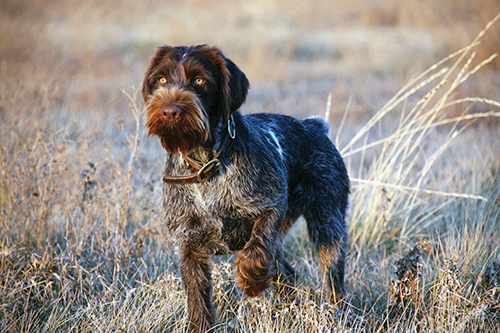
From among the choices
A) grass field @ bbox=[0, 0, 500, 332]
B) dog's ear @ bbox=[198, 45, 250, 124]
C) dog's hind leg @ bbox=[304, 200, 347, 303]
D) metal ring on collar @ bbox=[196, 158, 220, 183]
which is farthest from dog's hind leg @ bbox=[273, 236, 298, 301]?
dog's ear @ bbox=[198, 45, 250, 124]

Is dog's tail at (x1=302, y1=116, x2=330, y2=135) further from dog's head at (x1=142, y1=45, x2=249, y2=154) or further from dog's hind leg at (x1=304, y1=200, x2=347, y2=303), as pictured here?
dog's head at (x1=142, y1=45, x2=249, y2=154)

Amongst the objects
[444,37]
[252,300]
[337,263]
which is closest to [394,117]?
[444,37]

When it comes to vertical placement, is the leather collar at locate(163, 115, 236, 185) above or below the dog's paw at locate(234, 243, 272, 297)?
above

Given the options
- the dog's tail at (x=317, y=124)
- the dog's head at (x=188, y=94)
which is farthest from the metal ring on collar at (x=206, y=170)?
the dog's tail at (x=317, y=124)

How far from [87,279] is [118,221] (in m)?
0.60

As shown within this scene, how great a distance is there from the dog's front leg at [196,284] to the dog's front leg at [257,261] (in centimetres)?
36

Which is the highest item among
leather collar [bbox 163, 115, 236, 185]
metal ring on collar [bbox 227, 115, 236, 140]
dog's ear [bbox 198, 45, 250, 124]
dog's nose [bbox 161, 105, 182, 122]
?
dog's ear [bbox 198, 45, 250, 124]

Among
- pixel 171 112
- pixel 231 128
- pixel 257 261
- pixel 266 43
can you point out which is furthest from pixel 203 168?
pixel 266 43

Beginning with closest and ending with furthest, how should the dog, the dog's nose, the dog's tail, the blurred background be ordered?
1. the dog's nose
2. the dog
3. the dog's tail
4. the blurred background

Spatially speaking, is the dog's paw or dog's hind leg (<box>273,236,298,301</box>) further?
dog's hind leg (<box>273,236,298,301</box>)

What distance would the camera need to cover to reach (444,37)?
14844 mm

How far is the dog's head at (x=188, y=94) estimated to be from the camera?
9.44ft

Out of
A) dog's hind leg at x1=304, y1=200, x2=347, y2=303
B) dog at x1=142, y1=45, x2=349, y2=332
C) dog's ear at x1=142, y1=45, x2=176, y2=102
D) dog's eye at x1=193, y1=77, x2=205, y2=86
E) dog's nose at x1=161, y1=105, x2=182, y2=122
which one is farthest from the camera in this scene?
dog's hind leg at x1=304, y1=200, x2=347, y2=303

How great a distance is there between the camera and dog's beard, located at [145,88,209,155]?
9.42ft
